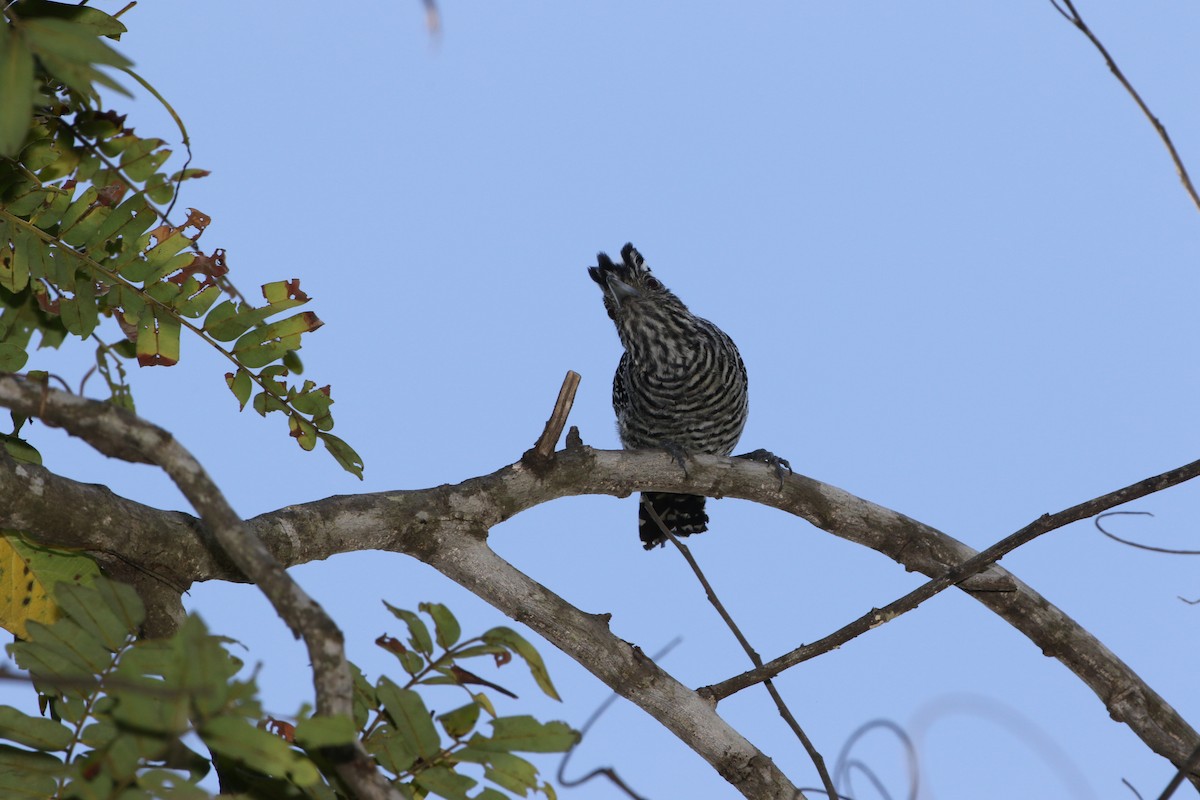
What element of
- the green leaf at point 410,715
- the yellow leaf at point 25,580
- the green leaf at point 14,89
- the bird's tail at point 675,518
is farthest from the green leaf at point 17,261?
the bird's tail at point 675,518

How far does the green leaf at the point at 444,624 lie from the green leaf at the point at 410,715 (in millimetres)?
119

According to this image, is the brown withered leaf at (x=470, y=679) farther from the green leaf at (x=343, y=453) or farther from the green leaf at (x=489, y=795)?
the green leaf at (x=343, y=453)

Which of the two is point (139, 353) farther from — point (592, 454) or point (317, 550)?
point (592, 454)

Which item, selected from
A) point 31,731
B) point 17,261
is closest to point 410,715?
point 31,731

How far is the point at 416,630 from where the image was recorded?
1.94m

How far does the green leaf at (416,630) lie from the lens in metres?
1.92

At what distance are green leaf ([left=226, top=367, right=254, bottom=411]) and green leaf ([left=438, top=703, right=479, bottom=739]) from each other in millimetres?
1458

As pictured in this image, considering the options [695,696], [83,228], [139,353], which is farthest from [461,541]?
[83,228]

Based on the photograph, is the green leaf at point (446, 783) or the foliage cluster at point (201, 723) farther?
the green leaf at point (446, 783)

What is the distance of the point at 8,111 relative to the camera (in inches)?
56.1

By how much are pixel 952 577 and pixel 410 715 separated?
1.83m

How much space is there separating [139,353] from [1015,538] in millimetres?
2392

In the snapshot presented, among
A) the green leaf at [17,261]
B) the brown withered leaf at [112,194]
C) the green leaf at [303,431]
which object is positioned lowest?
the green leaf at [303,431]

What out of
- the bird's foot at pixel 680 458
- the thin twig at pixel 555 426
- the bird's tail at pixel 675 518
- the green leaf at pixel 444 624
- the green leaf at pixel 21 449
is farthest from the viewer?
the bird's tail at pixel 675 518
